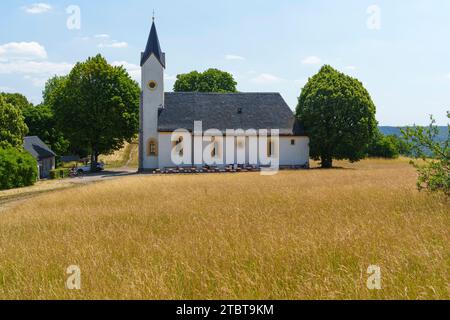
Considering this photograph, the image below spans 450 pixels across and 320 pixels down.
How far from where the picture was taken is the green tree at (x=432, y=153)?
12367 mm

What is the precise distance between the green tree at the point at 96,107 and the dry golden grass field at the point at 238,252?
125 ft

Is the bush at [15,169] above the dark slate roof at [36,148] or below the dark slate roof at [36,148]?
below

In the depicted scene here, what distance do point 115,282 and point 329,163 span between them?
43002 millimetres

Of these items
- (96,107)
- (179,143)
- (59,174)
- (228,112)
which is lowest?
(59,174)

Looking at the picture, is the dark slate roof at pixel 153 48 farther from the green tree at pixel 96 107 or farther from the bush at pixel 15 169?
the bush at pixel 15 169

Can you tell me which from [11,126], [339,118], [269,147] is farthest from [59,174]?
[339,118]

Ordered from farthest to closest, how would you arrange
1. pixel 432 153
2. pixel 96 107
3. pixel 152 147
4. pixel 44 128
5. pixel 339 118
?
1. pixel 44 128
2. pixel 96 107
3. pixel 152 147
4. pixel 339 118
5. pixel 432 153

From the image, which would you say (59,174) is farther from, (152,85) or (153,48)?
(153,48)

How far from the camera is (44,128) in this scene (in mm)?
61688

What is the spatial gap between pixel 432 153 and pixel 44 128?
57978 millimetres

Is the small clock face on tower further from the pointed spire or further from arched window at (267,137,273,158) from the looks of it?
arched window at (267,137,273,158)

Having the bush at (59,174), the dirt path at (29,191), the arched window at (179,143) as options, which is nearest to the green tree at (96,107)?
the bush at (59,174)

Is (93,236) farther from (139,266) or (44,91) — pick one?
(44,91)
